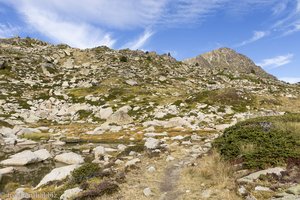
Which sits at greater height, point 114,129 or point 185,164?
point 114,129

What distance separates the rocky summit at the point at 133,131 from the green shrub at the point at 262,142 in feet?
0.20

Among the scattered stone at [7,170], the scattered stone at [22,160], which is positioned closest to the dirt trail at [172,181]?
the scattered stone at [7,170]

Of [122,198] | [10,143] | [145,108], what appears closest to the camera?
[122,198]

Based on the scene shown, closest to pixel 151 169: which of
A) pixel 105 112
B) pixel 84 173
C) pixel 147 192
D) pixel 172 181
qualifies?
pixel 172 181

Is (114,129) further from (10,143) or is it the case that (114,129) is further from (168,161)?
(168,161)

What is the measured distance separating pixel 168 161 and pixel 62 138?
24.8 m

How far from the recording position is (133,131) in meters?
45.9

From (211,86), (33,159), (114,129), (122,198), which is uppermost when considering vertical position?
(211,86)

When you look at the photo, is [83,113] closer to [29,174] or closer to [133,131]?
[133,131]

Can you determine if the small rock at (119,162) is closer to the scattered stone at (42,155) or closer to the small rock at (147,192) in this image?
the small rock at (147,192)

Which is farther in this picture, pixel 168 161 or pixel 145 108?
pixel 145 108

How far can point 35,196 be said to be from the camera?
1702 centimetres

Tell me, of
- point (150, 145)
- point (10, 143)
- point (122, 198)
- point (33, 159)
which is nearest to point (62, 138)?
point (10, 143)

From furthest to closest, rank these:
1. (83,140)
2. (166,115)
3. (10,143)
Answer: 1. (166,115)
2. (83,140)
3. (10,143)
